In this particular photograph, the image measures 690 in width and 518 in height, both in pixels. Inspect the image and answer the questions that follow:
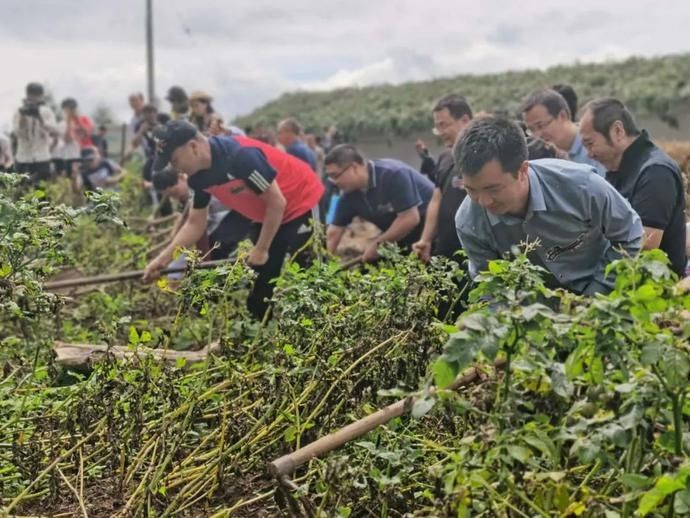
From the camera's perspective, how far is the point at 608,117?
4398mm

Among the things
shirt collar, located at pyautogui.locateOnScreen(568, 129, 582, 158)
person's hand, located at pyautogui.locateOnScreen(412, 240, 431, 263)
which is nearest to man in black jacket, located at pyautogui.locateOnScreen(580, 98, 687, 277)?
shirt collar, located at pyautogui.locateOnScreen(568, 129, 582, 158)

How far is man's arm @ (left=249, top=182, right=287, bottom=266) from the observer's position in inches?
222

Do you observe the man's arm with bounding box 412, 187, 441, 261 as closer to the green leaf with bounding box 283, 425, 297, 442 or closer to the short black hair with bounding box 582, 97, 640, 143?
the short black hair with bounding box 582, 97, 640, 143

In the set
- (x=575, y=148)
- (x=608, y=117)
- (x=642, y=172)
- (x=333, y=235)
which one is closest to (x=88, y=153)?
(x=333, y=235)

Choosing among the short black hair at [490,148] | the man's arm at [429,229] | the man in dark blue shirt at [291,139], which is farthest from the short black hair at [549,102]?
the man in dark blue shirt at [291,139]

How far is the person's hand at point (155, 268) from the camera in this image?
18.1 feet

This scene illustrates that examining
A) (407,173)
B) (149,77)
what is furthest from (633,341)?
(149,77)

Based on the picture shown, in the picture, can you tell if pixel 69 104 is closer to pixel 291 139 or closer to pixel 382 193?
pixel 291 139

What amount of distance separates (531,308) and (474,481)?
393mm

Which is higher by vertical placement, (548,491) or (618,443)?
(618,443)

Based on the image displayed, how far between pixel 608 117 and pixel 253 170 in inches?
81.5

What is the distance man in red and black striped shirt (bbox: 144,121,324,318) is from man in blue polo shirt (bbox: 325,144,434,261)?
0.41 metres

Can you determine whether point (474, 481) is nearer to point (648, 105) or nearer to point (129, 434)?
point (129, 434)

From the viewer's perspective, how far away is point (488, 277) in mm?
2396
